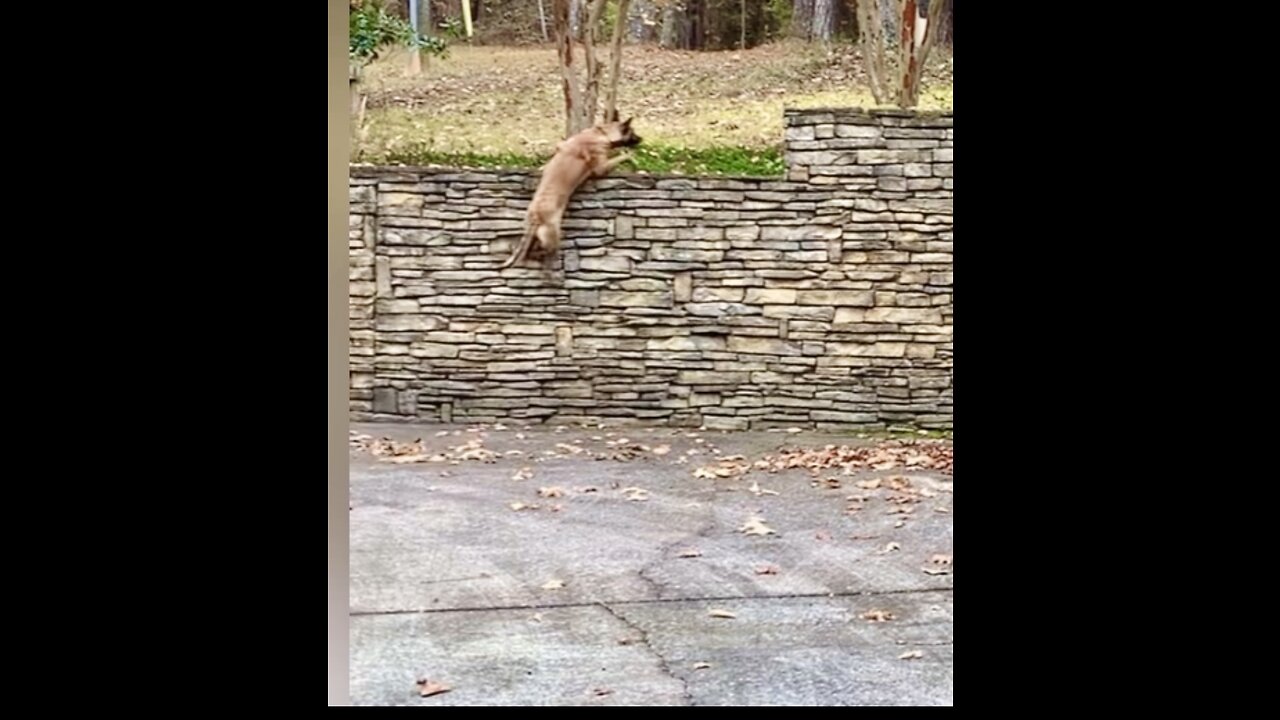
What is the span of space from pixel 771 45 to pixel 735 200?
4.67 ft

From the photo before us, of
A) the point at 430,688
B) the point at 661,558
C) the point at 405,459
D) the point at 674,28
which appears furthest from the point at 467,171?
the point at 430,688

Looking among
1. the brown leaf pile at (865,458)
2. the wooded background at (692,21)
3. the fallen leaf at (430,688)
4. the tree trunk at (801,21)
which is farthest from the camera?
the tree trunk at (801,21)

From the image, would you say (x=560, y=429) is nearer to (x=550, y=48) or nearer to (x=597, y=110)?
(x=597, y=110)

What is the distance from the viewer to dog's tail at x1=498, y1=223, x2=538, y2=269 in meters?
5.09

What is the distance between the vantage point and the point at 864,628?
308cm

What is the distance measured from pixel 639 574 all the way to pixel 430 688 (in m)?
0.96

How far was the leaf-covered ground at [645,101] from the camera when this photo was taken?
5445 millimetres

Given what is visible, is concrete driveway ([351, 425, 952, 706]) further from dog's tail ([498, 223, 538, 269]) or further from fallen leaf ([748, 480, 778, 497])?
dog's tail ([498, 223, 538, 269])

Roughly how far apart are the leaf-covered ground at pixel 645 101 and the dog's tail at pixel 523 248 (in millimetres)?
461

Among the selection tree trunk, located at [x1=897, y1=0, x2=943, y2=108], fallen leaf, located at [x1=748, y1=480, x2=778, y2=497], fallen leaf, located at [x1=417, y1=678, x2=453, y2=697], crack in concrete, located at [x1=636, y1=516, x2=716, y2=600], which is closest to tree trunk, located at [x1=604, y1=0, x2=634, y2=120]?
tree trunk, located at [x1=897, y1=0, x2=943, y2=108]

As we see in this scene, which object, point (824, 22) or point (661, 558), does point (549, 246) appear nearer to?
point (661, 558)

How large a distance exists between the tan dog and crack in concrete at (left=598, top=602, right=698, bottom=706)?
2.20 meters

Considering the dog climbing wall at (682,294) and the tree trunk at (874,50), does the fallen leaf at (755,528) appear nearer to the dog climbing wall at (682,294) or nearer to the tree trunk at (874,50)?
Result: the dog climbing wall at (682,294)

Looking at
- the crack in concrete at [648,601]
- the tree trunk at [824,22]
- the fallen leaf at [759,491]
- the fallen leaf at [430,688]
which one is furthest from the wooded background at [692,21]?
the fallen leaf at [430,688]
